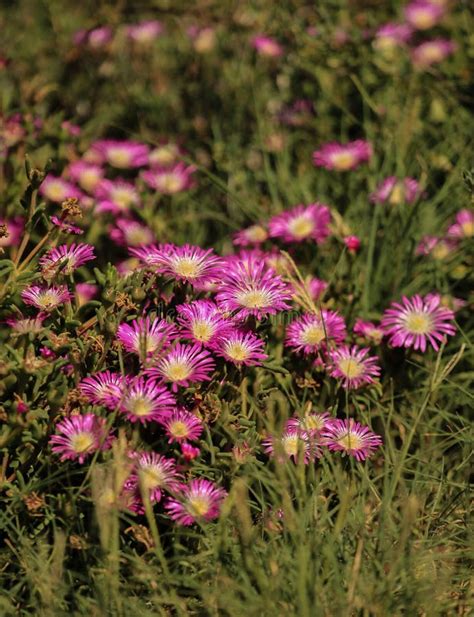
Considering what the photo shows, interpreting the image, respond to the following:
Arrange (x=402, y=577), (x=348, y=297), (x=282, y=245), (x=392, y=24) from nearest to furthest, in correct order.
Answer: (x=402, y=577)
(x=348, y=297)
(x=282, y=245)
(x=392, y=24)

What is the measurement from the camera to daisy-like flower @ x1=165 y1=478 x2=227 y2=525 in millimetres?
1520

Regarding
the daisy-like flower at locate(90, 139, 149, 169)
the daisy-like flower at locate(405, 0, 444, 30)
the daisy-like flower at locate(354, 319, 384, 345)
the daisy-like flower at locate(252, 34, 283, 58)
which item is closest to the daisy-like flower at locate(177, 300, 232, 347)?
the daisy-like flower at locate(354, 319, 384, 345)

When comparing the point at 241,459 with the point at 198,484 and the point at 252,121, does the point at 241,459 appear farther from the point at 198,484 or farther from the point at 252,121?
the point at 252,121

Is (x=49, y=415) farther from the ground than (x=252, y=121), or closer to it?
closer to it

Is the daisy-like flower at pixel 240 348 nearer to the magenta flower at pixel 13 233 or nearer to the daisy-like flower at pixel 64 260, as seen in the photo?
the daisy-like flower at pixel 64 260

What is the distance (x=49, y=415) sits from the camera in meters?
1.61

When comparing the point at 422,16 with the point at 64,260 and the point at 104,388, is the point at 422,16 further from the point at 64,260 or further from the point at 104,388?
the point at 104,388

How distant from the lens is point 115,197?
2504mm

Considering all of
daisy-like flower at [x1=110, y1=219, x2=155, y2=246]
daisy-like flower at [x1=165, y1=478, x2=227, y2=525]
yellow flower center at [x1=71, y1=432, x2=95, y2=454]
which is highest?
daisy-like flower at [x1=110, y1=219, x2=155, y2=246]

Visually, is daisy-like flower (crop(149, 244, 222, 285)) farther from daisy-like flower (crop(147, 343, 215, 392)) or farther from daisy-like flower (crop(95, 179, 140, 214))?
daisy-like flower (crop(95, 179, 140, 214))

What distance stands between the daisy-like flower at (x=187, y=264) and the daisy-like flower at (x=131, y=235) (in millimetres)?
534

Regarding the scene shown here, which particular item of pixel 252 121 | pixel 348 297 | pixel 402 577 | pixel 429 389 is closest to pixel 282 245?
pixel 348 297

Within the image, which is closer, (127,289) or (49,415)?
(49,415)

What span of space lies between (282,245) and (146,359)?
85cm
